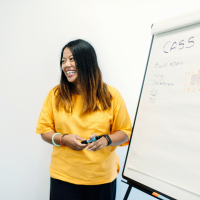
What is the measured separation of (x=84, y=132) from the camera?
1.02 metres

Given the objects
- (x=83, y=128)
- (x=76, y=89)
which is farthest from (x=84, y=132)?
(x=76, y=89)

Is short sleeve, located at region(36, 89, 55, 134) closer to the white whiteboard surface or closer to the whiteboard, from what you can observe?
the whiteboard

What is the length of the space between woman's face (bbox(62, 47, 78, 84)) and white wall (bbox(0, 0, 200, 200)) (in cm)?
53

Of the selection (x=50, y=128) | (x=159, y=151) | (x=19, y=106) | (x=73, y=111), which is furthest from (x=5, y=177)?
(x=159, y=151)

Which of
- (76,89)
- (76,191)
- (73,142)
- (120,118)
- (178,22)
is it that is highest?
(178,22)

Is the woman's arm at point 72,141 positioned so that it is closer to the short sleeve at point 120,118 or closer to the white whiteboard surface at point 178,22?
the short sleeve at point 120,118

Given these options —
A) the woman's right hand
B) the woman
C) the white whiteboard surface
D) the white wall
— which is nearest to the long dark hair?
the woman

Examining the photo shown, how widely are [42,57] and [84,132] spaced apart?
0.85 meters

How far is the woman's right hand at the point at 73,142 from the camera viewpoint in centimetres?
92

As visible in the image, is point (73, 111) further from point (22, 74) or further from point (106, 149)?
point (22, 74)

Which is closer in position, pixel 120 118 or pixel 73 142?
pixel 73 142

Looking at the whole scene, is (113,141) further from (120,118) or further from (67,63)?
(67,63)

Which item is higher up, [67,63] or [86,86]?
[67,63]

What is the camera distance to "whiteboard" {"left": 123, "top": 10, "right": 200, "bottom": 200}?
2.38ft
